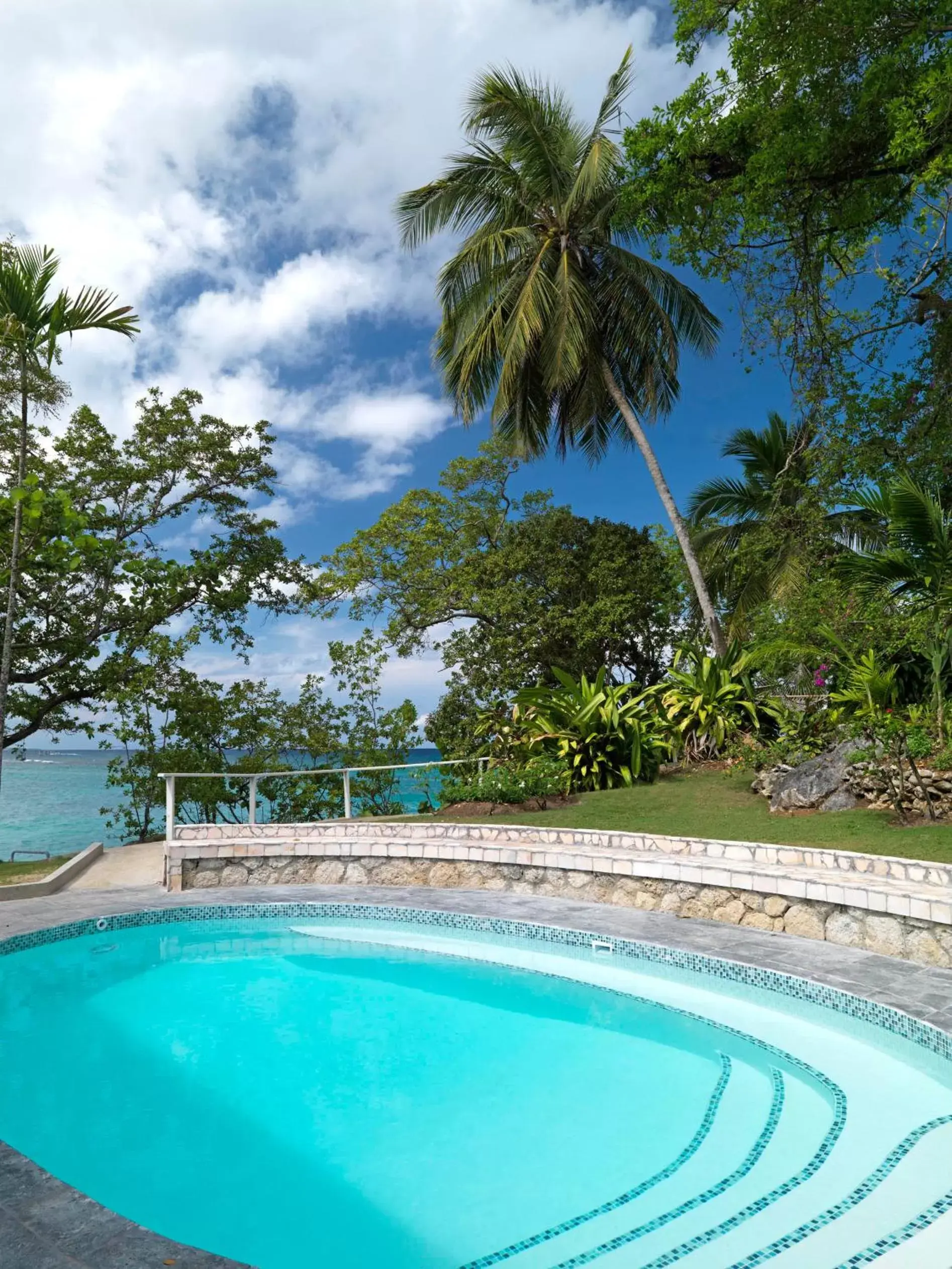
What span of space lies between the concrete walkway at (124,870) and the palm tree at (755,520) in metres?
9.66

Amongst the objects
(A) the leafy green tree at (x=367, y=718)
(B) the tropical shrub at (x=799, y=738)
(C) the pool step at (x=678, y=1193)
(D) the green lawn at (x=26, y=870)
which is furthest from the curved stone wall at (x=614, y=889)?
(A) the leafy green tree at (x=367, y=718)

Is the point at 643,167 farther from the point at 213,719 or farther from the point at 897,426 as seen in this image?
the point at 213,719

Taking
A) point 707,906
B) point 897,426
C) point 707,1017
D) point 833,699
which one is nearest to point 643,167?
point 897,426

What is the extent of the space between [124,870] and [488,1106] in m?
6.44

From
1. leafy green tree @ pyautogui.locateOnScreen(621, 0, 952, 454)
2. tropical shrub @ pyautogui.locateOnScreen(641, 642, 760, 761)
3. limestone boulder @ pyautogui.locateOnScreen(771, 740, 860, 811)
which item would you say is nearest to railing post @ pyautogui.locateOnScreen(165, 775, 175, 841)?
limestone boulder @ pyautogui.locateOnScreen(771, 740, 860, 811)

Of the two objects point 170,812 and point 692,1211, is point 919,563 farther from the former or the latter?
point 170,812

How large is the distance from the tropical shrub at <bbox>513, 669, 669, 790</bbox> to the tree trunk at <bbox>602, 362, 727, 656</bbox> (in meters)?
2.52

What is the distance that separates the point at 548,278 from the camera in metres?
14.4

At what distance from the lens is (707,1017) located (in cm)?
493

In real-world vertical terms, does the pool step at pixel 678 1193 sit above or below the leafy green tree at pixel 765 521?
below

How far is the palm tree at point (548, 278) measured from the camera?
14.2 m

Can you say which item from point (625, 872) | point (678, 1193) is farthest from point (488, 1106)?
point (625, 872)

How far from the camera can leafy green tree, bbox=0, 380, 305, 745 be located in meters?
13.8

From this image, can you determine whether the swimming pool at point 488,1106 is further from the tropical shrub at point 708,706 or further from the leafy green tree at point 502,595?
the leafy green tree at point 502,595
